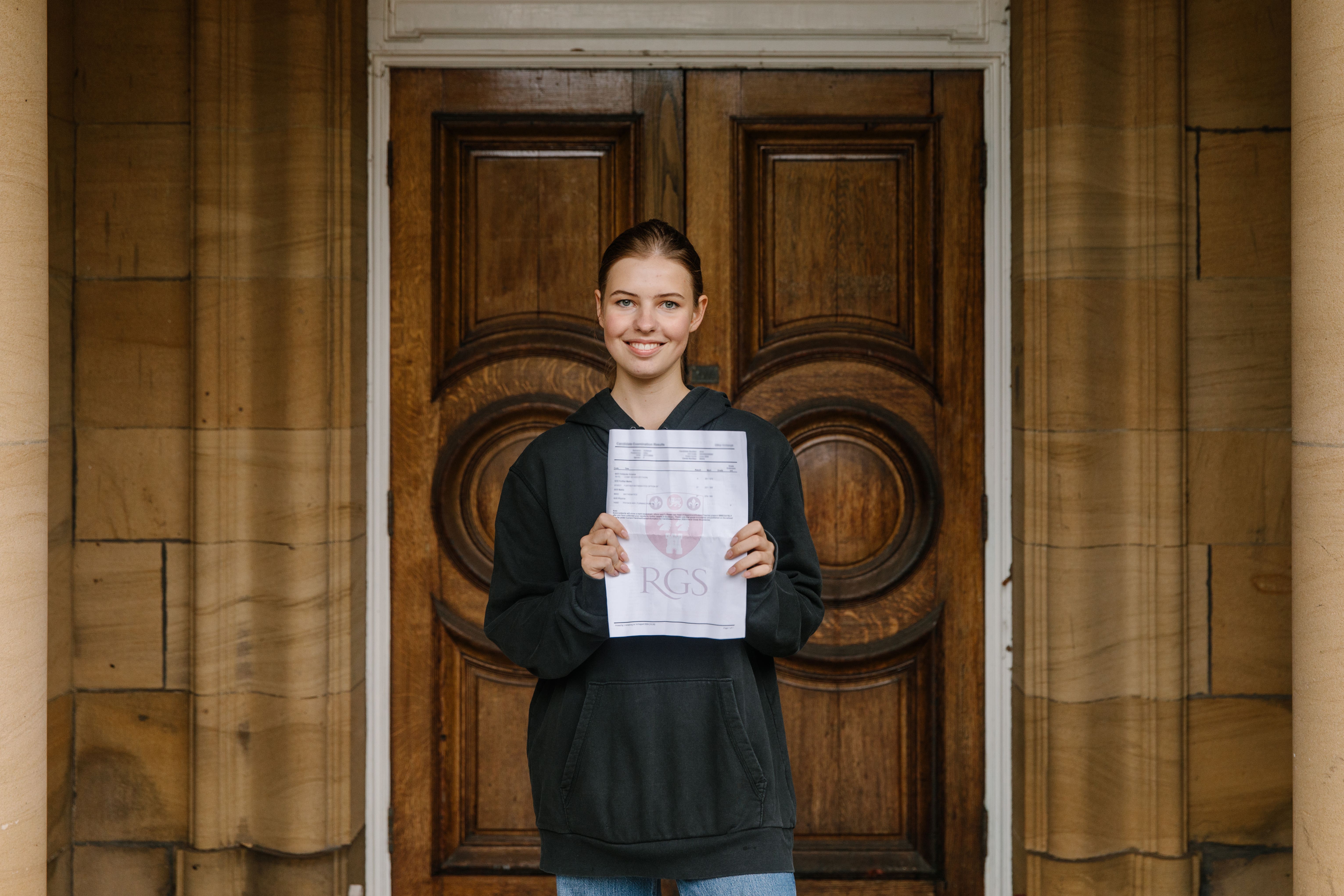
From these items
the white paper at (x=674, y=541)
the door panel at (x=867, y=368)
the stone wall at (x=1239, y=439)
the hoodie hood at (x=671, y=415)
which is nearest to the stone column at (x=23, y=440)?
the hoodie hood at (x=671, y=415)

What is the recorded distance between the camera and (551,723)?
1938 mm

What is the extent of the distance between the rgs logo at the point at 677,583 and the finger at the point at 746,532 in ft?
0.23

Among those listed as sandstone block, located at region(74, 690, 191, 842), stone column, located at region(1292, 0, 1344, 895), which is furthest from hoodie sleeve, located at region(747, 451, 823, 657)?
sandstone block, located at region(74, 690, 191, 842)

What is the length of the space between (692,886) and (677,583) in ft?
1.74

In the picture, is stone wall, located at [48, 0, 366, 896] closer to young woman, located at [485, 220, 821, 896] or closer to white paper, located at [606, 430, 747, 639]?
young woman, located at [485, 220, 821, 896]

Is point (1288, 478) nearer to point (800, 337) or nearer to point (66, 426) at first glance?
point (800, 337)

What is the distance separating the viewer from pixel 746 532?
70.0 inches

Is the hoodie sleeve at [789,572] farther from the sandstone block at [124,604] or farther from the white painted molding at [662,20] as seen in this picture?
the sandstone block at [124,604]

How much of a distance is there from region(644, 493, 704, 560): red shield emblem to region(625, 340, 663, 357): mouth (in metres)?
0.27

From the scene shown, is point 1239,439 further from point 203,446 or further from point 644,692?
point 203,446

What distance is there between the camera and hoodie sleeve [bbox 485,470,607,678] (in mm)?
1812

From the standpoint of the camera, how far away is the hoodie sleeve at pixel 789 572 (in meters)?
1.85

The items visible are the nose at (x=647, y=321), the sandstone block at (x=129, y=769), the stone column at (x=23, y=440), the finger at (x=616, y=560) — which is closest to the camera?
the finger at (x=616, y=560)

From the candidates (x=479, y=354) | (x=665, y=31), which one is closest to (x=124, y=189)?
(x=479, y=354)
